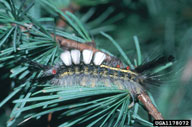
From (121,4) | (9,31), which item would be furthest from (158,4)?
(9,31)

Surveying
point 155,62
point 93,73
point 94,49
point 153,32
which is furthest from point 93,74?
point 153,32

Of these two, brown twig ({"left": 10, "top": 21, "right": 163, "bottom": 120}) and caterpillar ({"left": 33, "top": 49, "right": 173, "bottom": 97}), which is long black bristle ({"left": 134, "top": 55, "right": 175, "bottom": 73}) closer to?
caterpillar ({"left": 33, "top": 49, "right": 173, "bottom": 97})

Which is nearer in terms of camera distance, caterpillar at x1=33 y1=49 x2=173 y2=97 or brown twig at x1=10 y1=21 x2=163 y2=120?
brown twig at x1=10 y1=21 x2=163 y2=120

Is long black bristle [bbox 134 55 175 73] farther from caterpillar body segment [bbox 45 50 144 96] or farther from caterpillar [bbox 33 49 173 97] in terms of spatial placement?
caterpillar body segment [bbox 45 50 144 96]

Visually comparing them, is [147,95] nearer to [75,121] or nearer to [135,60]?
[135,60]

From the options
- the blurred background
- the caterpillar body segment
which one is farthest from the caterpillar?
the blurred background

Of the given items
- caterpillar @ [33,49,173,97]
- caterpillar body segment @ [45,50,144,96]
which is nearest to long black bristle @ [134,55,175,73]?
caterpillar @ [33,49,173,97]

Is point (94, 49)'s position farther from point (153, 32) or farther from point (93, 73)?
point (153, 32)
